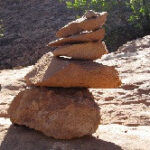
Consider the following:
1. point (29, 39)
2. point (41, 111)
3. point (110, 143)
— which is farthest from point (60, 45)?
point (29, 39)

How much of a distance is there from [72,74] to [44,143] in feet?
2.97

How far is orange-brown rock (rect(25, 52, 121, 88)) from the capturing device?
5.04 meters

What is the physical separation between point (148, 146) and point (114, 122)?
140cm

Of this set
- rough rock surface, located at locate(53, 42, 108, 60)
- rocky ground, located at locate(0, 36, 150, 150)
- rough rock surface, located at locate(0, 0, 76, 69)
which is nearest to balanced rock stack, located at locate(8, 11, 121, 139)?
rough rock surface, located at locate(53, 42, 108, 60)

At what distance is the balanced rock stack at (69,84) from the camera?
5.05 meters

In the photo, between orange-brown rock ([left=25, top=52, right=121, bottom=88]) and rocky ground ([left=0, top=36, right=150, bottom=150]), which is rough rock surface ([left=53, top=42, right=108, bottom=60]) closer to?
orange-brown rock ([left=25, top=52, right=121, bottom=88])

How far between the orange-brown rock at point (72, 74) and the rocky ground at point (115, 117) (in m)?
0.68

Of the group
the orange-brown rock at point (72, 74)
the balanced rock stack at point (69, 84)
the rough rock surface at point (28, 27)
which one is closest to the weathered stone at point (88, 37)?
the balanced rock stack at point (69, 84)

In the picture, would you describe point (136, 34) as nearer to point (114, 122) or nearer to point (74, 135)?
point (114, 122)

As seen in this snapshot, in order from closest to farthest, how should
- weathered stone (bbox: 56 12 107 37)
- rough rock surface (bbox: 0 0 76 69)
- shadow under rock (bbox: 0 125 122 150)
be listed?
shadow under rock (bbox: 0 125 122 150) < weathered stone (bbox: 56 12 107 37) < rough rock surface (bbox: 0 0 76 69)

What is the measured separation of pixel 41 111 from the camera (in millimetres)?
5180

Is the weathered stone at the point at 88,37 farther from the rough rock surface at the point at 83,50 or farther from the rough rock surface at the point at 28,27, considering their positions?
the rough rock surface at the point at 28,27

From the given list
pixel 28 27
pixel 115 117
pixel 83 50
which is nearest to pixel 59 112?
pixel 83 50

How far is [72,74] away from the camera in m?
5.05
